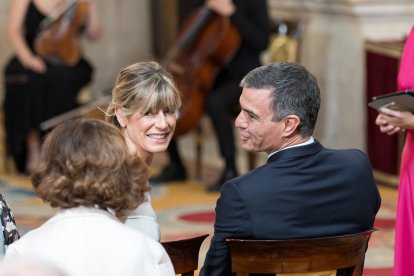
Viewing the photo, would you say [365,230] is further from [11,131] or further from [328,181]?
[11,131]

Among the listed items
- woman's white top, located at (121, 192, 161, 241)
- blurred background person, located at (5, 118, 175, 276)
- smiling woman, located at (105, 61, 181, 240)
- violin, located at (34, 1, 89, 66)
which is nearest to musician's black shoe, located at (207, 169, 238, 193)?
violin, located at (34, 1, 89, 66)

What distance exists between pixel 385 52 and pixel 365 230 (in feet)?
13.8

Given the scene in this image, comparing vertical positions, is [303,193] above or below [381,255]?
above

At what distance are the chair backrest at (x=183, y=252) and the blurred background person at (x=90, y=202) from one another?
1.90 feet

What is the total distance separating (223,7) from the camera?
7.15 metres

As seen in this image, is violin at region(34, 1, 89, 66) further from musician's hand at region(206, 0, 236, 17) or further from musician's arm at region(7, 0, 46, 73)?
musician's hand at region(206, 0, 236, 17)

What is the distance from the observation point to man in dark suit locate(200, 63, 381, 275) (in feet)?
10.1

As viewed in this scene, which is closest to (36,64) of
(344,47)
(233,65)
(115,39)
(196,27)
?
(196,27)

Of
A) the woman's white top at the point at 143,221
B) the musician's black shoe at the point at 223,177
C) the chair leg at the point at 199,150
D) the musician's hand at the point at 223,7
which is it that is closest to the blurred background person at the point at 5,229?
the woman's white top at the point at 143,221

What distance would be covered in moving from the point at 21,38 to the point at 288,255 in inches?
212

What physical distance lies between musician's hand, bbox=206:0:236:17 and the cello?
0.03m

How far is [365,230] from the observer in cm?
334

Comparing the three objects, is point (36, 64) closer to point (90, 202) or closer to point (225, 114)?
point (225, 114)

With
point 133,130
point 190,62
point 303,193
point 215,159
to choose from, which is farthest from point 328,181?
point 215,159
